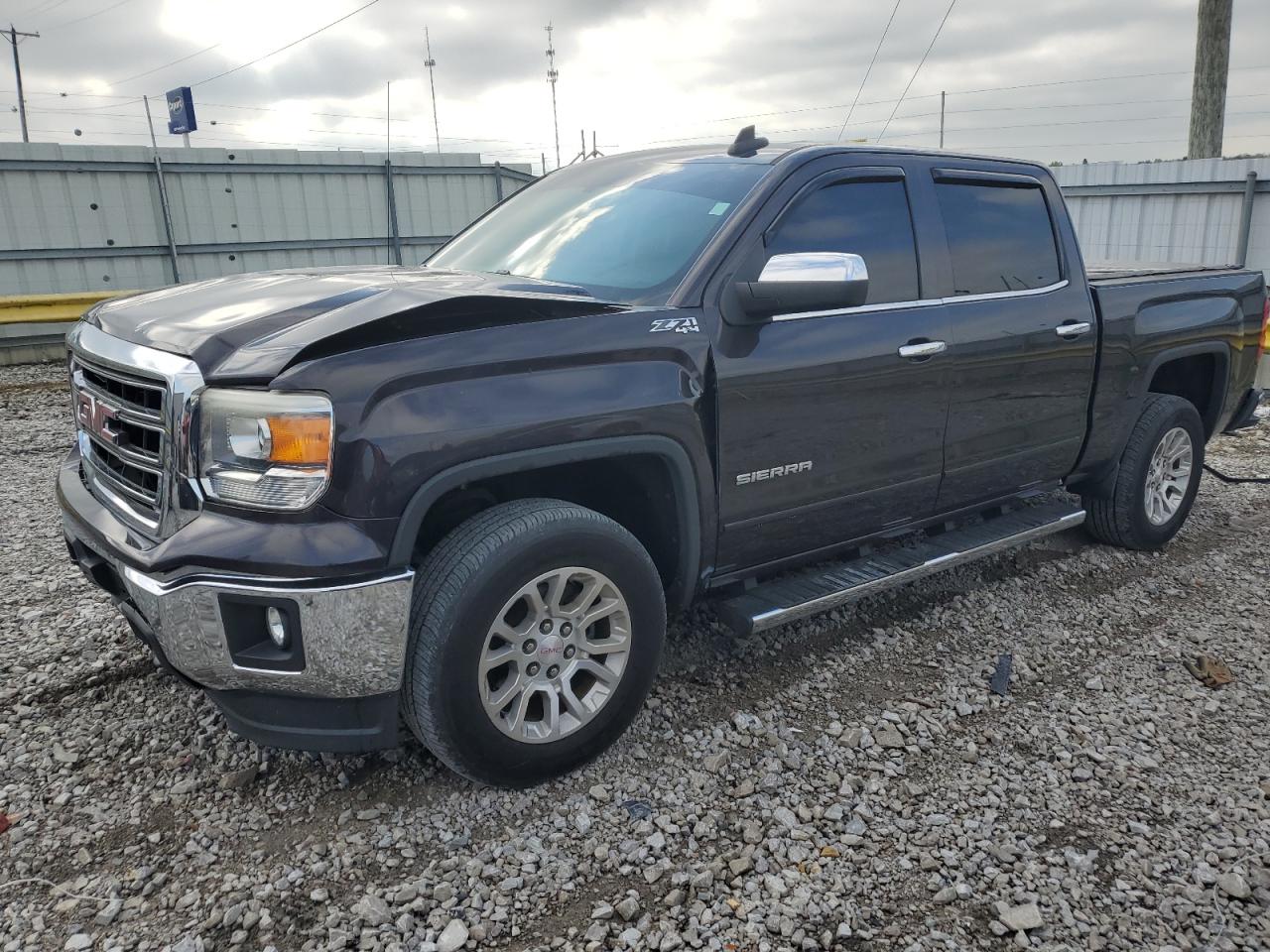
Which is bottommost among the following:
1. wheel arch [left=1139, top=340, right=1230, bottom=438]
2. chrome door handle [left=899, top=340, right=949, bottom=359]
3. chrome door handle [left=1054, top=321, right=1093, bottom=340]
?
wheel arch [left=1139, top=340, right=1230, bottom=438]

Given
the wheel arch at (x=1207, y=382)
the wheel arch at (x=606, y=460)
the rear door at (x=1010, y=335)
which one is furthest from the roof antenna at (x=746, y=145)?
the wheel arch at (x=1207, y=382)

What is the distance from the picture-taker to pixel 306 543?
242 cm

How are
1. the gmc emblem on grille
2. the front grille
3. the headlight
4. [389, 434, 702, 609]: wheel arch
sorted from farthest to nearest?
the gmc emblem on grille, the front grille, [389, 434, 702, 609]: wheel arch, the headlight

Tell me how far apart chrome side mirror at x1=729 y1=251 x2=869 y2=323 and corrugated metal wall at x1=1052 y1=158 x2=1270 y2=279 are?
10516 mm

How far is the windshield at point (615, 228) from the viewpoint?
329 cm

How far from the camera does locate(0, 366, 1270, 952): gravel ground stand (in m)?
2.43

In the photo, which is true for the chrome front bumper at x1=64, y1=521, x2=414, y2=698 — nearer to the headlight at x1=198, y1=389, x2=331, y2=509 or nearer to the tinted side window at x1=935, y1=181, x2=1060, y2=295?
the headlight at x1=198, y1=389, x2=331, y2=509

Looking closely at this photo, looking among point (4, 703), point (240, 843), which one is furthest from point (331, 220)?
point (240, 843)

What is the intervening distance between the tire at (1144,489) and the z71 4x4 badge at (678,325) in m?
2.99

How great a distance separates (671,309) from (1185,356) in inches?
137

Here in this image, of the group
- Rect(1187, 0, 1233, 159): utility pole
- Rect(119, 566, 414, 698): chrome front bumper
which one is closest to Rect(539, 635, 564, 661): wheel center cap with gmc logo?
Rect(119, 566, 414, 698): chrome front bumper

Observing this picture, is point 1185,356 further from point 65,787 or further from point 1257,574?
point 65,787

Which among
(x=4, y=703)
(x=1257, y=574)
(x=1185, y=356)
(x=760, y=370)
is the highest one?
(x=760, y=370)

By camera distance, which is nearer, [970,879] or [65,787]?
[970,879]
